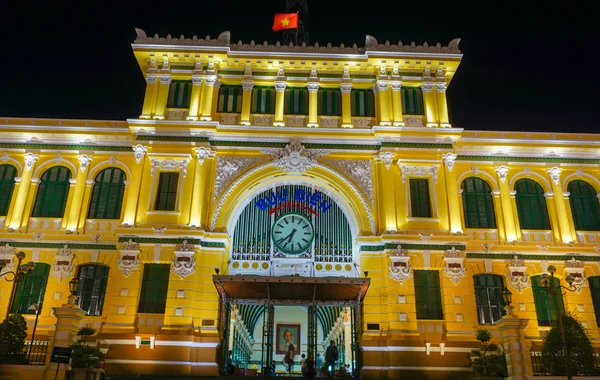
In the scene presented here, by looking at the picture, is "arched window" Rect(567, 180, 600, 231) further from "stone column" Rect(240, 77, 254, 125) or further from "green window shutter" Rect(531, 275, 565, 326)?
"stone column" Rect(240, 77, 254, 125)

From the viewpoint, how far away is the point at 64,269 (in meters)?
26.3

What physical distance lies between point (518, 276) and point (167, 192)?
1874 centimetres

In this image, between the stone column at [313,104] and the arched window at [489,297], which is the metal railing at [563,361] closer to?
the arched window at [489,297]

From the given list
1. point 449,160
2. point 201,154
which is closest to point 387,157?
point 449,160

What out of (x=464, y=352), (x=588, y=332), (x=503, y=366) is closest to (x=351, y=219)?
(x=464, y=352)

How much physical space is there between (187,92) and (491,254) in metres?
19.0

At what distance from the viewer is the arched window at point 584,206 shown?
1129 inches

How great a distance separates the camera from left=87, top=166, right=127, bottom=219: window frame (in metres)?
27.8

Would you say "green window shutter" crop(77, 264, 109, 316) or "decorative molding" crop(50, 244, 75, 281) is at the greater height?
"decorative molding" crop(50, 244, 75, 281)

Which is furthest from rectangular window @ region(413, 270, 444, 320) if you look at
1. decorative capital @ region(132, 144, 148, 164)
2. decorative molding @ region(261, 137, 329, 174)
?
decorative capital @ region(132, 144, 148, 164)

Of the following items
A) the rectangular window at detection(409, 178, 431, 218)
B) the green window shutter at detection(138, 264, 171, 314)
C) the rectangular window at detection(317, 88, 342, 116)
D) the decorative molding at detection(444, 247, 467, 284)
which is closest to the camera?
the green window shutter at detection(138, 264, 171, 314)

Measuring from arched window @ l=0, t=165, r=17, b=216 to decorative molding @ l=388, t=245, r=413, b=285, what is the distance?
20491 millimetres

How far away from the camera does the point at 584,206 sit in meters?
29.1

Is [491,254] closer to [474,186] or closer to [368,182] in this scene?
[474,186]
